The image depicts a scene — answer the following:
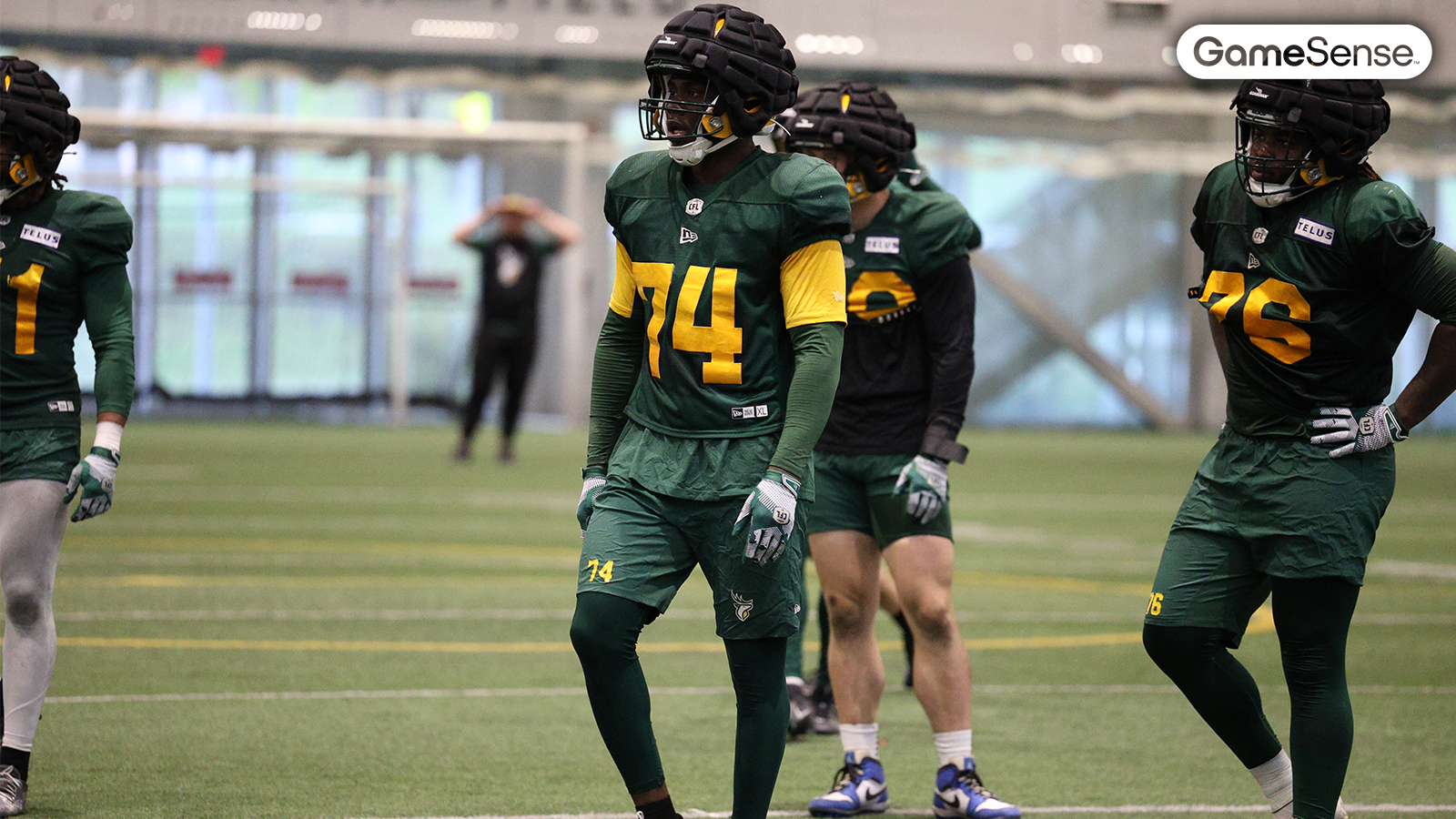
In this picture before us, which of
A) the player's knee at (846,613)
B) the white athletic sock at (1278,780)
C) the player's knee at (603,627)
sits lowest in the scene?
the white athletic sock at (1278,780)

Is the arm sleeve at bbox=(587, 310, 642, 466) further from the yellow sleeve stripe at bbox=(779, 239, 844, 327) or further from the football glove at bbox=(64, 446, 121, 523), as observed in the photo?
the football glove at bbox=(64, 446, 121, 523)

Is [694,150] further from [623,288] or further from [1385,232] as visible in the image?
[1385,232]

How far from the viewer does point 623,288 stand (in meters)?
4.14

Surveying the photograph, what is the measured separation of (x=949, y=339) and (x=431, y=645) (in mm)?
3480

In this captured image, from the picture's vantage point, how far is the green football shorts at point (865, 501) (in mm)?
5141

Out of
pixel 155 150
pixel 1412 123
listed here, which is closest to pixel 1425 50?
pixel 1412 123

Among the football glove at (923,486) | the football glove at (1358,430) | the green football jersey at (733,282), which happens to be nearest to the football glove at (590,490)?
the green football jersey at (733,282)

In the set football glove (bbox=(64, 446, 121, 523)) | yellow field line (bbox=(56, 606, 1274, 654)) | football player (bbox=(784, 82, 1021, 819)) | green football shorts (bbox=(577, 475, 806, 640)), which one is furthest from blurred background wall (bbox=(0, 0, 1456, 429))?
green football shorts (bbox=(577, 475, 806, 640))

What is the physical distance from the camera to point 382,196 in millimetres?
30031

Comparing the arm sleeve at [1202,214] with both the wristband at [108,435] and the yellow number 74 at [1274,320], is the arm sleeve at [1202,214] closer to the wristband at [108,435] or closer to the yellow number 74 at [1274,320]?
the yellow number 74 at [1274,320]

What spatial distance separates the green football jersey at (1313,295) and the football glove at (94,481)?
280 centimetres

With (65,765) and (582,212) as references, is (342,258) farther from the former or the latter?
(65,765)

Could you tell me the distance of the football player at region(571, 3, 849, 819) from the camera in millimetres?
3900

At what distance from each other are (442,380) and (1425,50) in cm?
1701
